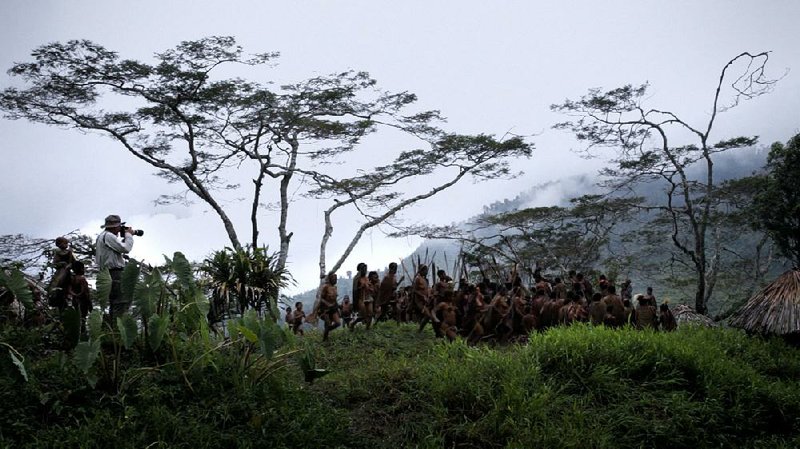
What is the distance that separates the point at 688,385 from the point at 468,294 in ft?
16.8

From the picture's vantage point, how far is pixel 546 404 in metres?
7.53

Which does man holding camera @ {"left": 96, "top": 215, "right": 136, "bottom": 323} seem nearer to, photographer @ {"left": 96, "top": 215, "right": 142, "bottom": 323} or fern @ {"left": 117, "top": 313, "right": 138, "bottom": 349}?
photographer @ {"left": 96, "top": 215, "right": 142, "bottom": 323}

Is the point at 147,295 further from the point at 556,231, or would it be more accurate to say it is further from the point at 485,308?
the point at 556,231

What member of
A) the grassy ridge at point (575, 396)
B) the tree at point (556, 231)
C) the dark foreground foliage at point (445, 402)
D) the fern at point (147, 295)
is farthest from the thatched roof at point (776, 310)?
the tree at point (556, 231)

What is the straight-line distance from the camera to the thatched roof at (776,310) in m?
11.0

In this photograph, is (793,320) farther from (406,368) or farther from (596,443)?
(406,368)

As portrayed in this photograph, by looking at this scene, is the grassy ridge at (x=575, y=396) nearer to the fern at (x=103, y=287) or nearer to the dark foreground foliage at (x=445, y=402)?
the dark foreground foliage at (x=445, y=402)

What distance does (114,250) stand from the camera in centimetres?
869

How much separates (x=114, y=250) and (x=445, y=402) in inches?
203

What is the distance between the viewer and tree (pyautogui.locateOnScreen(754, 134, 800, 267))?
16.5 m

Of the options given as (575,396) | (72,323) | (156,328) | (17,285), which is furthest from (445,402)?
(17,285)

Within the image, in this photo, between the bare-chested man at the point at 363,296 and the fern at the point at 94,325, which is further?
the bare-chested man at the point at 363,296

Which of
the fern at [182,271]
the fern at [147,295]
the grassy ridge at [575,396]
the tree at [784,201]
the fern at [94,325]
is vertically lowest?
the grassy ridge at [575,396]

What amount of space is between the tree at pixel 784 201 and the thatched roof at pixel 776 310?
5.58 meters
